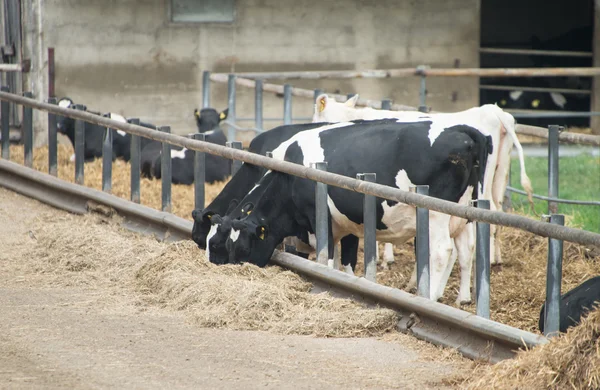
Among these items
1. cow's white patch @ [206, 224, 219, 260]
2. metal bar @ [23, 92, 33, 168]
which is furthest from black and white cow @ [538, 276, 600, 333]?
metal bar @ [23, 92, 33, 168]

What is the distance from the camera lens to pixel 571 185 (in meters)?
14.3

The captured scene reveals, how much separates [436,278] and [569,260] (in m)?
1.53

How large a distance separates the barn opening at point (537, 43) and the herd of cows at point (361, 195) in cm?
1331

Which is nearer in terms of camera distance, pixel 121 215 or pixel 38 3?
pixel 121 215

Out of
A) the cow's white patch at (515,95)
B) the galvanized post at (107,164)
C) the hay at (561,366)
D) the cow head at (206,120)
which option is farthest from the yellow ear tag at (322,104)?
the cow's white patch at (515,95)

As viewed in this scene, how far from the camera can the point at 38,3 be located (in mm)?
16281

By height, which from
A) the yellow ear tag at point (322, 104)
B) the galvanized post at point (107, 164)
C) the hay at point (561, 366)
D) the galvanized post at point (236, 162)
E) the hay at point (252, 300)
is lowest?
the hay at point (252, 300)

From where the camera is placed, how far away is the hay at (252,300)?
22.7ft

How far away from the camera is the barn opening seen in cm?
2242

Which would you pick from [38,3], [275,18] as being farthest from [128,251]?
[275,18]

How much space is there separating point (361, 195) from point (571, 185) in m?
6.60

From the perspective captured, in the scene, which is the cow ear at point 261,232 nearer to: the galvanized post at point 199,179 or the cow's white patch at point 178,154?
the galvanized post at point 199,179

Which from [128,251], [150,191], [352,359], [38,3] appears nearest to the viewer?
[352,359]

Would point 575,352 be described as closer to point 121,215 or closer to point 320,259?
point 320,259
